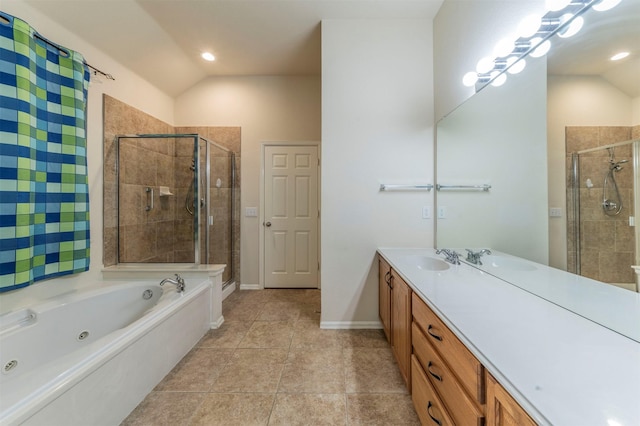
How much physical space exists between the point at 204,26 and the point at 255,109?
106 centimetres

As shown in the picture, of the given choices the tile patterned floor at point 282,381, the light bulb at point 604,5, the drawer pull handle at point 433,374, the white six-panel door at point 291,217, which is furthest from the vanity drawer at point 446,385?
the white six-panel door at point 291,217

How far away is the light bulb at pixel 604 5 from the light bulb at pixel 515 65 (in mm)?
314

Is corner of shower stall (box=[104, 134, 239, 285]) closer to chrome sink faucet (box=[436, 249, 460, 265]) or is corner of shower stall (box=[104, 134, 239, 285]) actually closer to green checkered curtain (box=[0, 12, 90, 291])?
green checkered curtain (box=[0, 12, 90, 291])

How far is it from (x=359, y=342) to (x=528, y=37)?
7.36 feet

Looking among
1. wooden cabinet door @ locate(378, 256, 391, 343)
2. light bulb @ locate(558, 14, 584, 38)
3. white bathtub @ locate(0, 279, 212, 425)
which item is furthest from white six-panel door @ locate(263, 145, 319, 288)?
light bulb @ locate(558, 14, 584, 38)

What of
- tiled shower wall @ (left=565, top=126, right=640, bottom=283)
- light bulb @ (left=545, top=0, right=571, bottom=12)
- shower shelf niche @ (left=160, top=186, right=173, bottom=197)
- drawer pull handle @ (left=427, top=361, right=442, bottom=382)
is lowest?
drawer pull handle @ (left=427, top=361, right=442, bottom=382)

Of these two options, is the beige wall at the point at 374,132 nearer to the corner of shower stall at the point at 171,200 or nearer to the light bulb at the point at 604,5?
the light bulb at the point at 604,5

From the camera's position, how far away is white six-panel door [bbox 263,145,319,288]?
332 centimetres

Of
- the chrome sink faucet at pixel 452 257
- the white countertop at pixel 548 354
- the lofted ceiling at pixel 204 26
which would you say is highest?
the lofted ceiling at pixel 204 26

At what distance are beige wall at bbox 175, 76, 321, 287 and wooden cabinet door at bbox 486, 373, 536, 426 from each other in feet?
9.88

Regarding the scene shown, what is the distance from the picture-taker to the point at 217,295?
7.67 feet

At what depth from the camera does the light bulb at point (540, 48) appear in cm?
108

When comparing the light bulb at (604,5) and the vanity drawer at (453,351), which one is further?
the light bulb at (604,5)

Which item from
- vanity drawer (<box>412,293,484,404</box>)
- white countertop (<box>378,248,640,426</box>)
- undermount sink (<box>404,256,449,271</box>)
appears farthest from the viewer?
undermount sink (<box>404,256,449,271</box>)
